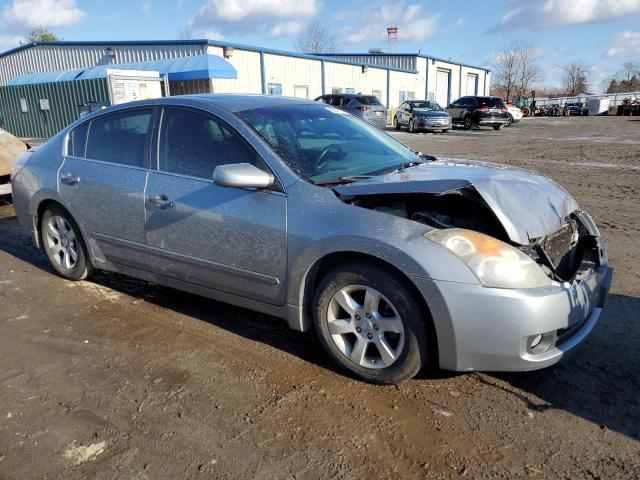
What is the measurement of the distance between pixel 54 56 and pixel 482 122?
73.3ft

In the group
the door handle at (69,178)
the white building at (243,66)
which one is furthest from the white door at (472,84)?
the door handle at (69,178)

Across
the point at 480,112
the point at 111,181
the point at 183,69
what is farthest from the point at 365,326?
the point at 480,112

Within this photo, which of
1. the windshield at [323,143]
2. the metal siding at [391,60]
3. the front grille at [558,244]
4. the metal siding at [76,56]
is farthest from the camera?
the metal siding at [391,60]

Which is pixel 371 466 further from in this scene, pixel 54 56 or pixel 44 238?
pixel 54 56

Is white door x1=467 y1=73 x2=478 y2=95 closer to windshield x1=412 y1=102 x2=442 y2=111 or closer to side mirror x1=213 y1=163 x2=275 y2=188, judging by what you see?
windshield x1=412 y1=102 x2=442 y2=111

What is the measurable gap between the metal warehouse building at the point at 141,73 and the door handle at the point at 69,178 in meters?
12.0

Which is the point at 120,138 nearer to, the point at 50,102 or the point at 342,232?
the point at 342,232

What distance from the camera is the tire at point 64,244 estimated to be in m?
4.59

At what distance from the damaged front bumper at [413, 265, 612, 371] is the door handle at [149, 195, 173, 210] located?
1.89 m

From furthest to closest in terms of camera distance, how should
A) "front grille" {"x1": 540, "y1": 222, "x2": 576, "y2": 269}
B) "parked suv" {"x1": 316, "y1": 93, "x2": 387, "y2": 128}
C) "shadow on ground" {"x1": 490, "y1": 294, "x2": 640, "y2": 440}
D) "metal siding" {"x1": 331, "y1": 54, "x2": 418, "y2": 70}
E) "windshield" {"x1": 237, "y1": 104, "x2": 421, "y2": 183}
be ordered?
"metal siding" {"x1": 331, "y1": 54, "x2": 418, "y2": 70}, "parked suv" {"x1": 316, "y1": 93, "x2": 387, "y2": 128}, "windshield" {"x1": 237, "y1": 104, "x2": 421, "y2": 183}, "front grille" {"x1": 540, "y1": 222, "x2": 576, "y2": 269}, "shadow on ground" {"x1": 490, "y1": 294, "x2": 640, "y2": 440}

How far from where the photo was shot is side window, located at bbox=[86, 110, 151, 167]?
3.99 metres

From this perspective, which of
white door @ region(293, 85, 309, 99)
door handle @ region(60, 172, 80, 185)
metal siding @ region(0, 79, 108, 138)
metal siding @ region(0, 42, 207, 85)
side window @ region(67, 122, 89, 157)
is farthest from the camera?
white door @ region(293, 85, 309, 99)

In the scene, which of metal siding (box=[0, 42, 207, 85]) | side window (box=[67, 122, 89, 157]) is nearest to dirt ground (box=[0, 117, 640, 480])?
side window (box=[67, 122, 89, 157])

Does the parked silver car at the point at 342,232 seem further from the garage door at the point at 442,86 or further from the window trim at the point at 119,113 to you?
the garage door at the point at 442,86
